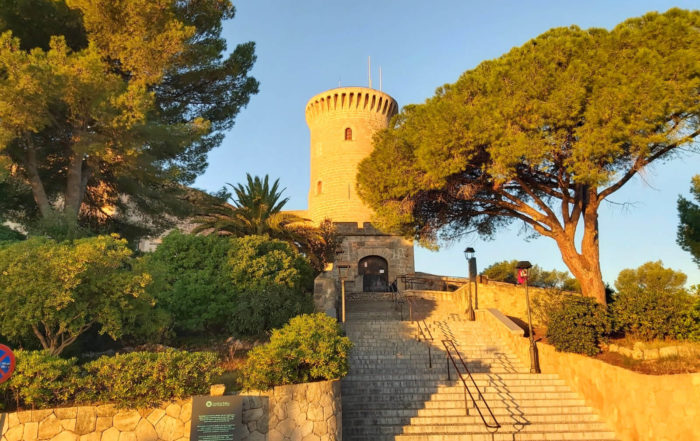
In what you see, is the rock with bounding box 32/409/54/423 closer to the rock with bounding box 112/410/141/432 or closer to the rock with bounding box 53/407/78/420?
the rock with bounding box 53/407/78/420

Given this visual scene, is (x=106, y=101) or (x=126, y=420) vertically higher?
(x=106, y=101)

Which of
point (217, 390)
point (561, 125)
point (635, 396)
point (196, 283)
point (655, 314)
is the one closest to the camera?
point (217, 390)

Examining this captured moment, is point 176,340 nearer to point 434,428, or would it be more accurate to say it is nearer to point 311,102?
point 434,428

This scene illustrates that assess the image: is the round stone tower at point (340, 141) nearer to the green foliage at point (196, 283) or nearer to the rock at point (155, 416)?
the green foliage at point (196, 283)

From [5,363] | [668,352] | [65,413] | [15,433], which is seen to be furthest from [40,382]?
[668,352]

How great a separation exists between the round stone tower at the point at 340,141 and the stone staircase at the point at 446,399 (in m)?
18.3

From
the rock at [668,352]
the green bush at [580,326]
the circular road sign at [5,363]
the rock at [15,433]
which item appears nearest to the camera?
the circular road sign at [5,363]

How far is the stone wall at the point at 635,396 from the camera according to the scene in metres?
8.14

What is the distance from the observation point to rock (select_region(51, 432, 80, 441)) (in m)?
6.72

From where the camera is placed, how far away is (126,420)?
6.91 m

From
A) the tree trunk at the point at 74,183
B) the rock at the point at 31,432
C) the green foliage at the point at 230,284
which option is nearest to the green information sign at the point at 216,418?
the rock at the point at 31,432

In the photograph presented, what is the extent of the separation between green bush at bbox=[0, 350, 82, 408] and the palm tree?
1194 centimetres

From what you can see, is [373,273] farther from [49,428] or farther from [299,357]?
[49,428]

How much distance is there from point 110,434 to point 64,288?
9.46ft
